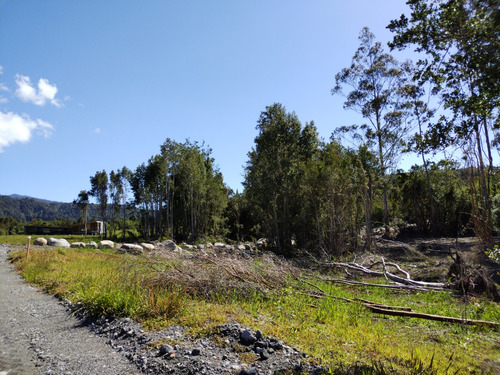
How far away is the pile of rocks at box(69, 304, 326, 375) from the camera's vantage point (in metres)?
3.38

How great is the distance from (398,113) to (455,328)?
72.6 feet

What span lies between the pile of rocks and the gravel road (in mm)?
199

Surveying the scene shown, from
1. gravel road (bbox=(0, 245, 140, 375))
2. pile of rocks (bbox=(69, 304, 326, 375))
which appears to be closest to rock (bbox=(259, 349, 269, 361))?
pile of rocks (bbox=(69, 304, 326, 375))

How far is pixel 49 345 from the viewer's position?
177 inches

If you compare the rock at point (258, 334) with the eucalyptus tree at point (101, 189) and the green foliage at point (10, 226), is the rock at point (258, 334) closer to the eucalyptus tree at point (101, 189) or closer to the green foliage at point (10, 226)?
the eucalyptus tree at point (101, 189)

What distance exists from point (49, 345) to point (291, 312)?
3.56 meters

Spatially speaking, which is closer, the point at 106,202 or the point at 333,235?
the point at 333,235

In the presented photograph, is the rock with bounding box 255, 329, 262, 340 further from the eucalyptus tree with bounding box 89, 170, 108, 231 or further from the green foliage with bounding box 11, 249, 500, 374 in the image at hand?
the eucalyptus tree with bounding box 89, 170, 108, 231

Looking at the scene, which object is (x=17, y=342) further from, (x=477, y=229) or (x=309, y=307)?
(x=477, y=229)

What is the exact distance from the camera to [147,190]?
35219 mm

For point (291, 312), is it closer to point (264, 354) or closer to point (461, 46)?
point (264, 354)

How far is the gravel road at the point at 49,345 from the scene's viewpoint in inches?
146

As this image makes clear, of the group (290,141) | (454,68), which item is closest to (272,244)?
(290,141)

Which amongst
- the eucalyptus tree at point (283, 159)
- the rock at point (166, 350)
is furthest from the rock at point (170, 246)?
the eucalyptus tree at point (283, 159)
